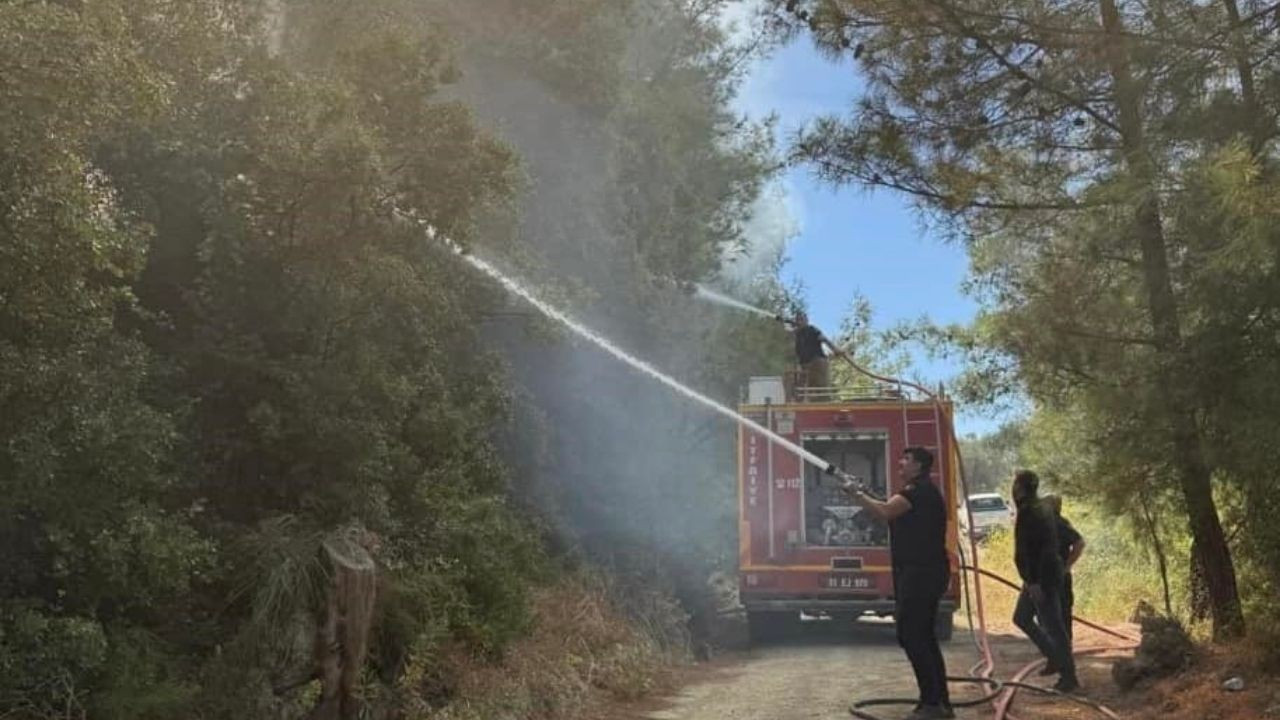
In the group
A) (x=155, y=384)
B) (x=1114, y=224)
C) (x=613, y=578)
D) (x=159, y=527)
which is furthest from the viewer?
(x=613, y=578)

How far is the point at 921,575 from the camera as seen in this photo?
271 inches

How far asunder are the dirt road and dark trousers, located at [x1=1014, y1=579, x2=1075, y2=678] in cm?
38

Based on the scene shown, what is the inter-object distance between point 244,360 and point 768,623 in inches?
340

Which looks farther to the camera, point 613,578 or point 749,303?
point 749,303

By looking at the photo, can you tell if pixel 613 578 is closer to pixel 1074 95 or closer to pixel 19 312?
pixel 1074 95

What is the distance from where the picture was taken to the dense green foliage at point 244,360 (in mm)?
4496

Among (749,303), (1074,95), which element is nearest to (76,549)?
(1074,95)

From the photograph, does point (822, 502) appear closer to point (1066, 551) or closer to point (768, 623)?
point (768, 623)

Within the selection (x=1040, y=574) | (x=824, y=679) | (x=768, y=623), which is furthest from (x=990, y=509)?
(x=1040, y=574)

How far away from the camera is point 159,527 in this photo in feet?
16.4

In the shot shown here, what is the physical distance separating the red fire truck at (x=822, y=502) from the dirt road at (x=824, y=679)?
2.13ft

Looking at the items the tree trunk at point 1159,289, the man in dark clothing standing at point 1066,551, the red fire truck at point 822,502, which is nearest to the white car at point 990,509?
the red fire truck at point 822,502

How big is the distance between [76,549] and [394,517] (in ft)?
9.33

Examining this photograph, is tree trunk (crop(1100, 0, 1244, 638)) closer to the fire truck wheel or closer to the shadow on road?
the fire truck wheel
